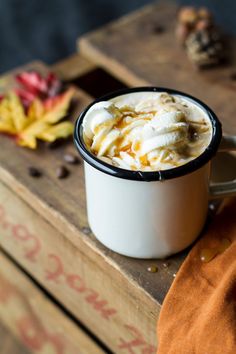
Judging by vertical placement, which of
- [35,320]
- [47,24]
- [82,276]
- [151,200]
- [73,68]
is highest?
[151,200]

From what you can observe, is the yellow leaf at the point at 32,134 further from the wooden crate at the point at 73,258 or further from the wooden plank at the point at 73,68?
the wooden plank at the point at 73,68

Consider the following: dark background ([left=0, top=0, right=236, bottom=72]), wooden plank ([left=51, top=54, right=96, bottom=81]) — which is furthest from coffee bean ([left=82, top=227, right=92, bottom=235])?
dark background ([left=0, top=0, right=236, bottom=72])

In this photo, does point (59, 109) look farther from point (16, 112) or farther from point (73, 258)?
point (73, 258)

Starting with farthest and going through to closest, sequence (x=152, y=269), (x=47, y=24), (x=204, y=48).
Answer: (x=47, y=24) < (x=204, y=48) < (x=152, y=269)

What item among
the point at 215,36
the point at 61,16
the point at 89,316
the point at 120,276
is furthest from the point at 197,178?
the point at 61,16

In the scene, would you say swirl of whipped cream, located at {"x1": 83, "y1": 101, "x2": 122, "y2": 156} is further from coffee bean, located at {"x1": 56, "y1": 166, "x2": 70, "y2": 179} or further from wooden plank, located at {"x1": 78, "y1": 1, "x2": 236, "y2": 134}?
wooden plank, located at {"x1": 78, "y1": 1, "x2": 236, "y2": 134}

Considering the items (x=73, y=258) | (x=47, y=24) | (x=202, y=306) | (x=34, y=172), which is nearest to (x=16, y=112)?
(x=34, y=172)

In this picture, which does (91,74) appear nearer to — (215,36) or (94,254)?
(215,36)
